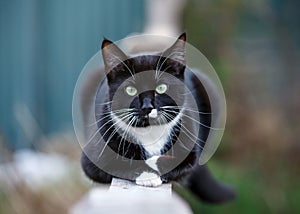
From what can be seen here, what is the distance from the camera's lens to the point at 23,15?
5254 millimetres

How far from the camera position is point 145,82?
1149 mm

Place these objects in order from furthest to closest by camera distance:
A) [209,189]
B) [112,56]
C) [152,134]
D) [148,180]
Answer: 1. [209,189]
2. [148,180]
3. [152,134]
4. [112,56]

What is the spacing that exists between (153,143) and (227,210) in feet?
7.16

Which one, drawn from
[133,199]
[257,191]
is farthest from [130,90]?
[257,191]

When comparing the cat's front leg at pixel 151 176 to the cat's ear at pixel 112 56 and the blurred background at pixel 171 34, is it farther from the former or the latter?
the blurred background at pixel 171 34

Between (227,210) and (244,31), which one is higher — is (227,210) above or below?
below

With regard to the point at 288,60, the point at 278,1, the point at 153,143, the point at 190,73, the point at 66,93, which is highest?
the point at 190,73

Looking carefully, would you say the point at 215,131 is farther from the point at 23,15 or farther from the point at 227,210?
the point at 23,15

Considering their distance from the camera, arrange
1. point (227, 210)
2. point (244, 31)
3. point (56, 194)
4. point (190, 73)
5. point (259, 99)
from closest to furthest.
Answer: point (190, 73) → point (56, 194) → point (227, 210) → point (259, 99) → point (244, 31)

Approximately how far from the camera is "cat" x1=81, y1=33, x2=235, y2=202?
1.15 metres

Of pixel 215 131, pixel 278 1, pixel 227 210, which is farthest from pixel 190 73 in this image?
pixel 278 1

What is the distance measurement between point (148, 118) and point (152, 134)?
80mm

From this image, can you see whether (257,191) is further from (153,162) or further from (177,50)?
(177,50)

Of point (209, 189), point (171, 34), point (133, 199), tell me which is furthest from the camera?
point (171, 34)
